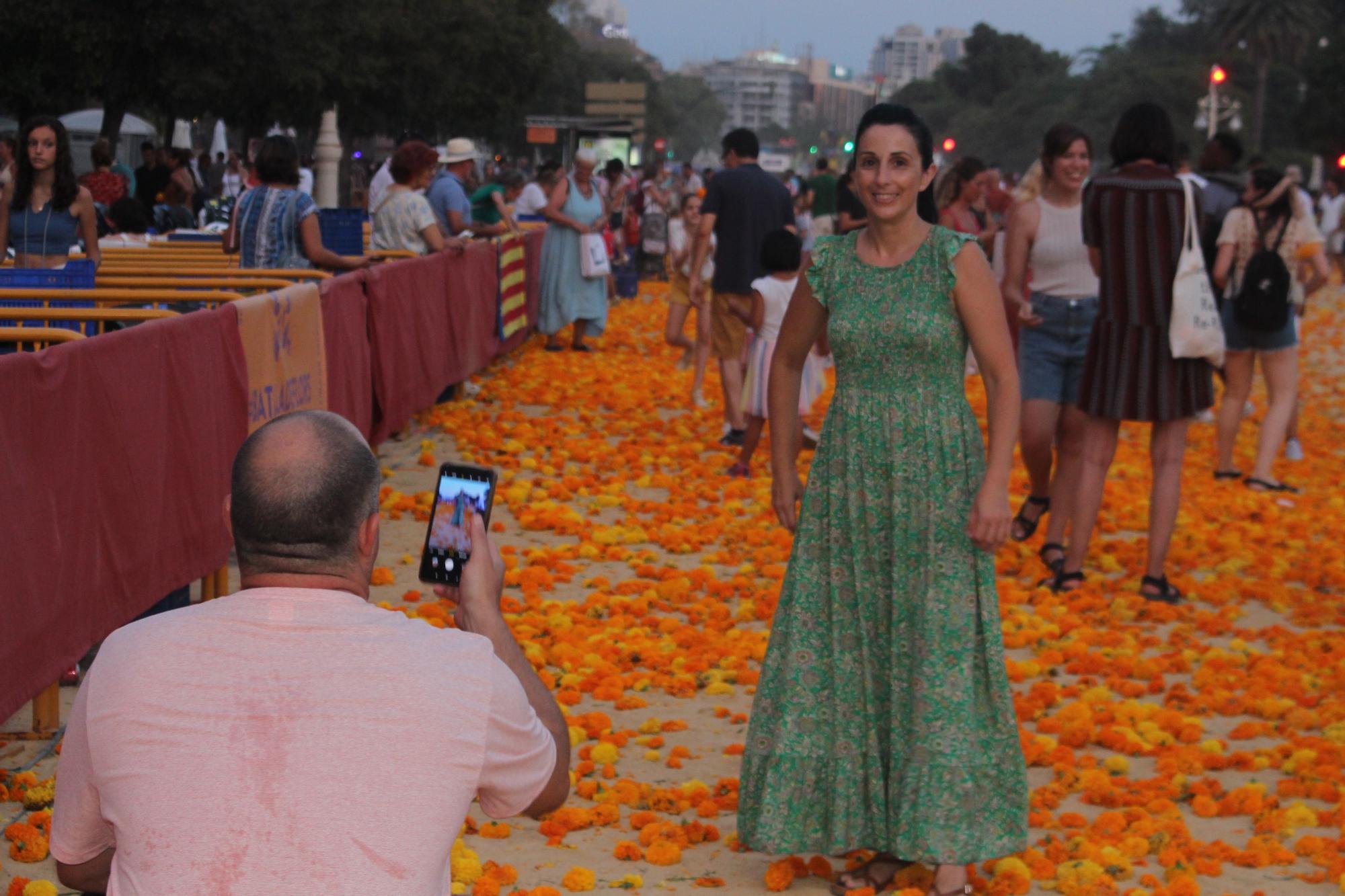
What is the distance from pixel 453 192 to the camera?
46.0 ft

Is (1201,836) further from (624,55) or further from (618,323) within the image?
(624,55)

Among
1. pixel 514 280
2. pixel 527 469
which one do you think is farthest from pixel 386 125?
pixel 527 469

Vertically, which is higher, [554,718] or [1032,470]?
[554,718]

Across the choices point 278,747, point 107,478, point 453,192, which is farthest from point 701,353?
point 278,747

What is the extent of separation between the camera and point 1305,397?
15.5m

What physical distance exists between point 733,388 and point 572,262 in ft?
18.5

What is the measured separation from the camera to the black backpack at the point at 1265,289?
10281 millimetres

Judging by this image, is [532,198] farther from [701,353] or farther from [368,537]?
[368,537]

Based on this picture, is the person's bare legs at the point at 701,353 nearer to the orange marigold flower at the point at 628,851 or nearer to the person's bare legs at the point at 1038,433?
the person's bare legs at the point at 1038,433

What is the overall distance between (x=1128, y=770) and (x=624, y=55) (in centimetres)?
13914

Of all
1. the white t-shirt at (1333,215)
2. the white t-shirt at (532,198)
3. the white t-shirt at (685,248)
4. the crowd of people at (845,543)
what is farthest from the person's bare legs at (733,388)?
the white t-shirt at (1333,215)

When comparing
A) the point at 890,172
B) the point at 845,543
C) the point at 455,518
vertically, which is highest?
the point at 890,172

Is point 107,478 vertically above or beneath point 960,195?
beneath

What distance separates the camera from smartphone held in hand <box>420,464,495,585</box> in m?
2.76
